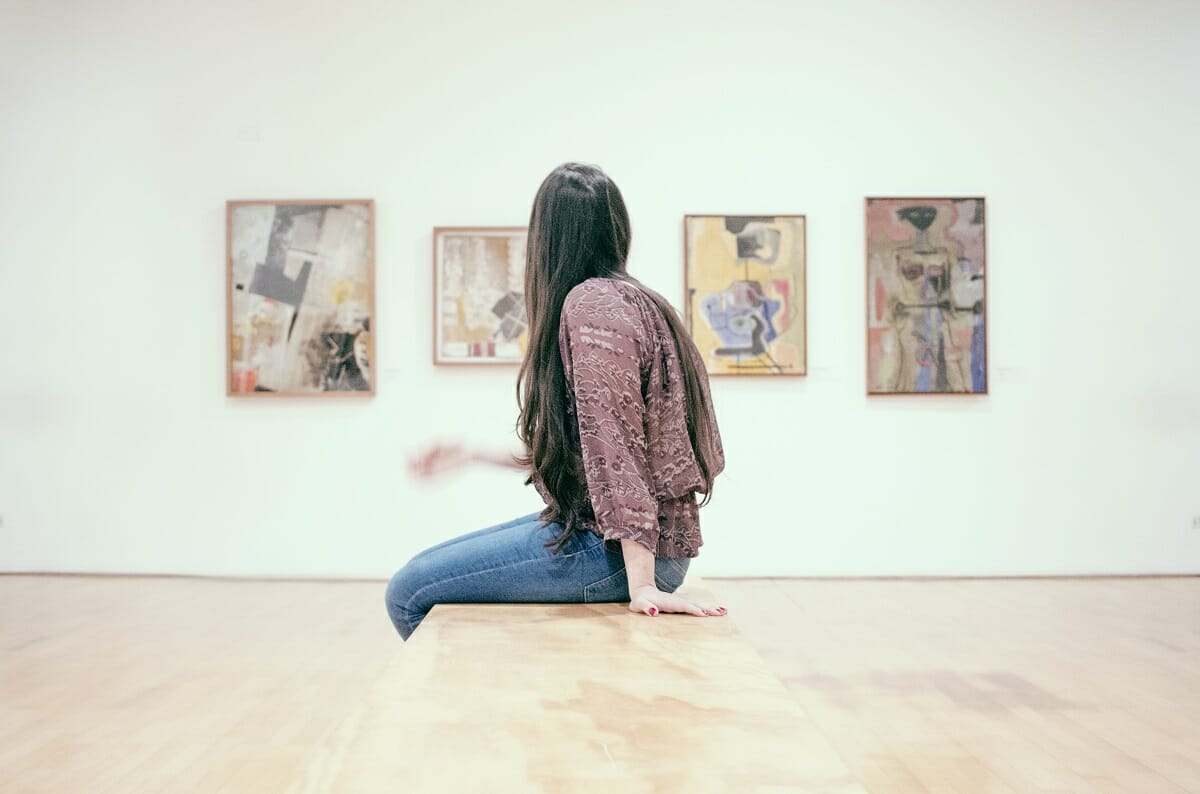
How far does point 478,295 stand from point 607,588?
4326 millimetres

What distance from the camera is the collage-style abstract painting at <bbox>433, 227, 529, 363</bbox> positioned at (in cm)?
632

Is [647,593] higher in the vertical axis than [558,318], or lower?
lower

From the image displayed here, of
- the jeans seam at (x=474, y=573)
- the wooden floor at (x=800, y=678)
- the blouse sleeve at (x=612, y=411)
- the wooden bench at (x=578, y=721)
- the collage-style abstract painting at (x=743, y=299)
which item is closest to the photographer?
the wooden bench at (x=578, y=721)

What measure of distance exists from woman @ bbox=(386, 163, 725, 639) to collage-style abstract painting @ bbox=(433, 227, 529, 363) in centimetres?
399

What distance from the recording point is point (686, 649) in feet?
5.91

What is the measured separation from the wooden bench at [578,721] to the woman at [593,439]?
252 mm

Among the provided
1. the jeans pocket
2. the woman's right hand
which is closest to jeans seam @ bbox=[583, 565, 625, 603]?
the jeans pocket

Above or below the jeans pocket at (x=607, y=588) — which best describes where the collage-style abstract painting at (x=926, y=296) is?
above

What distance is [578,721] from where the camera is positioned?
139 centimetres

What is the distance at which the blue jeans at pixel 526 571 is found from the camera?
87.0 inches

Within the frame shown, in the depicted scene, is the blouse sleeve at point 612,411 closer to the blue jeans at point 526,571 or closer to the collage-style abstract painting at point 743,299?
the blue jeans at point 526,571

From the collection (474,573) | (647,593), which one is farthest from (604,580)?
(474,573)

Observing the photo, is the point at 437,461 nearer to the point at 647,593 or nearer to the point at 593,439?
the point at 593,439

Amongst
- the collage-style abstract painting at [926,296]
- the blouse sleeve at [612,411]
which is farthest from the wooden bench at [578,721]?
the collage-style abstract painting at [926,296]
